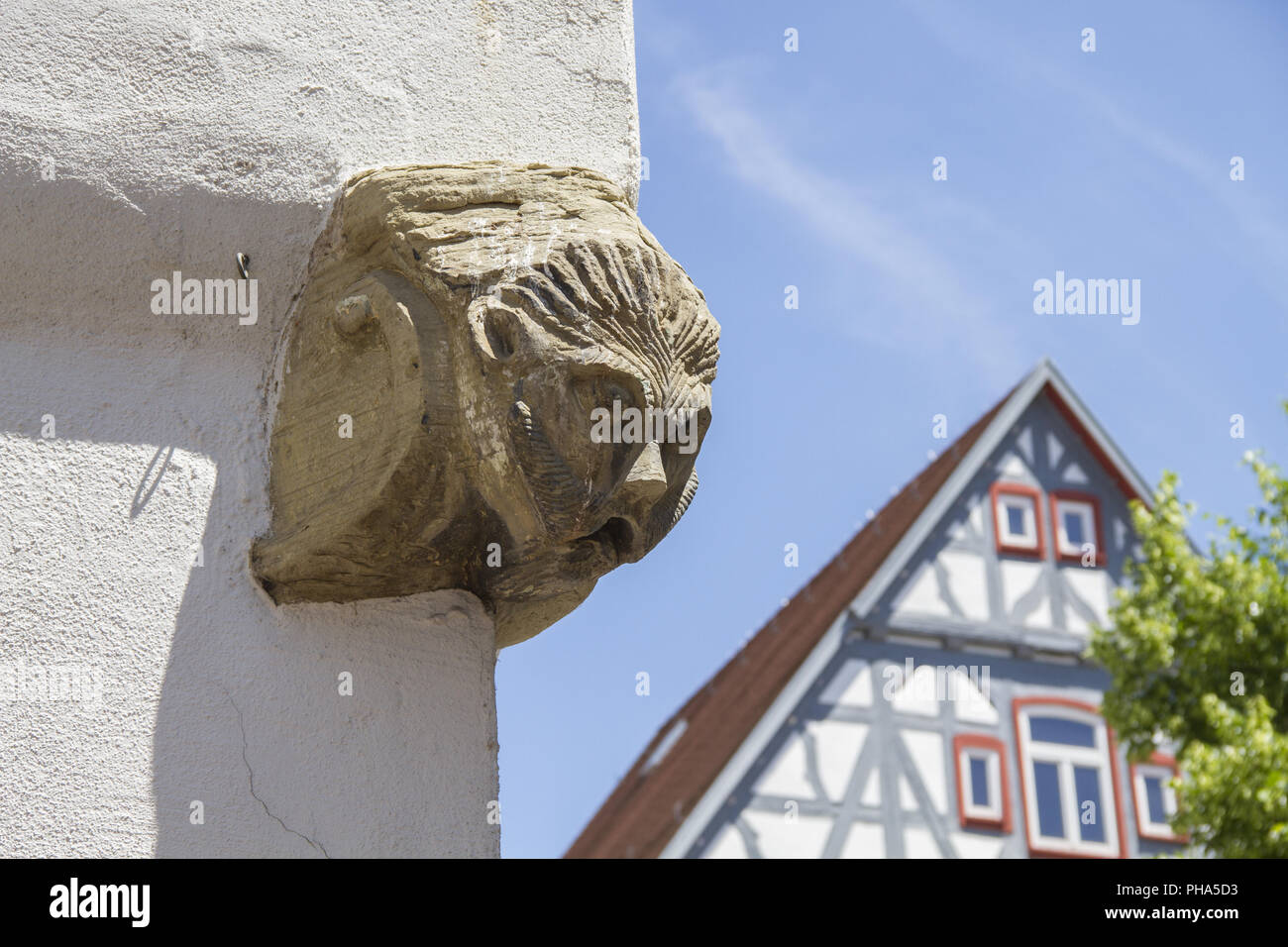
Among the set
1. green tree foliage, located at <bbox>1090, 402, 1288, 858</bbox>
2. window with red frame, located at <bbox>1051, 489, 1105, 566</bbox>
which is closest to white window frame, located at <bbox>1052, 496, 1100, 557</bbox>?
window with red frame, located at <bbox>1051, 489, 1105, 566</bbox>

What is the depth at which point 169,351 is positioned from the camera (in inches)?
76.8

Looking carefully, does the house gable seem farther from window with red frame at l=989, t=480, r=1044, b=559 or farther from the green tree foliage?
the green tree foliage

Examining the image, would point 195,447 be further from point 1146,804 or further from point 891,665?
point 1146,804

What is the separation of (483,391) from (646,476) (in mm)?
189

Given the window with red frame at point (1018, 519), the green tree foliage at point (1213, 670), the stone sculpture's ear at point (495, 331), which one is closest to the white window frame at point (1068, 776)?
the window with red frame at point (1018, 519)

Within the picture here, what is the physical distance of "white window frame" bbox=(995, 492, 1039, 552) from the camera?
12352 millimetres

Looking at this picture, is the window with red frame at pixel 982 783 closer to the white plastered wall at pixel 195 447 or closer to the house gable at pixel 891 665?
the house gable at pixel 891 665

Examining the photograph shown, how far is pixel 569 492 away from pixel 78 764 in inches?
21.8

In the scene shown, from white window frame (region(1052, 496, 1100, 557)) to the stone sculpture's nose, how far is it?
11.0 metres

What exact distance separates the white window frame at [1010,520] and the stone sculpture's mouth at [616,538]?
10.7 m

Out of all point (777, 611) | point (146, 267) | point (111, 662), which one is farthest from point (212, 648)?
point (777, 611)

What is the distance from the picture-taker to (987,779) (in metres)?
11.3

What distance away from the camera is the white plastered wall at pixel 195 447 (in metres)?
1.78

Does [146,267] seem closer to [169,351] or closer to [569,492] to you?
[169,351]
